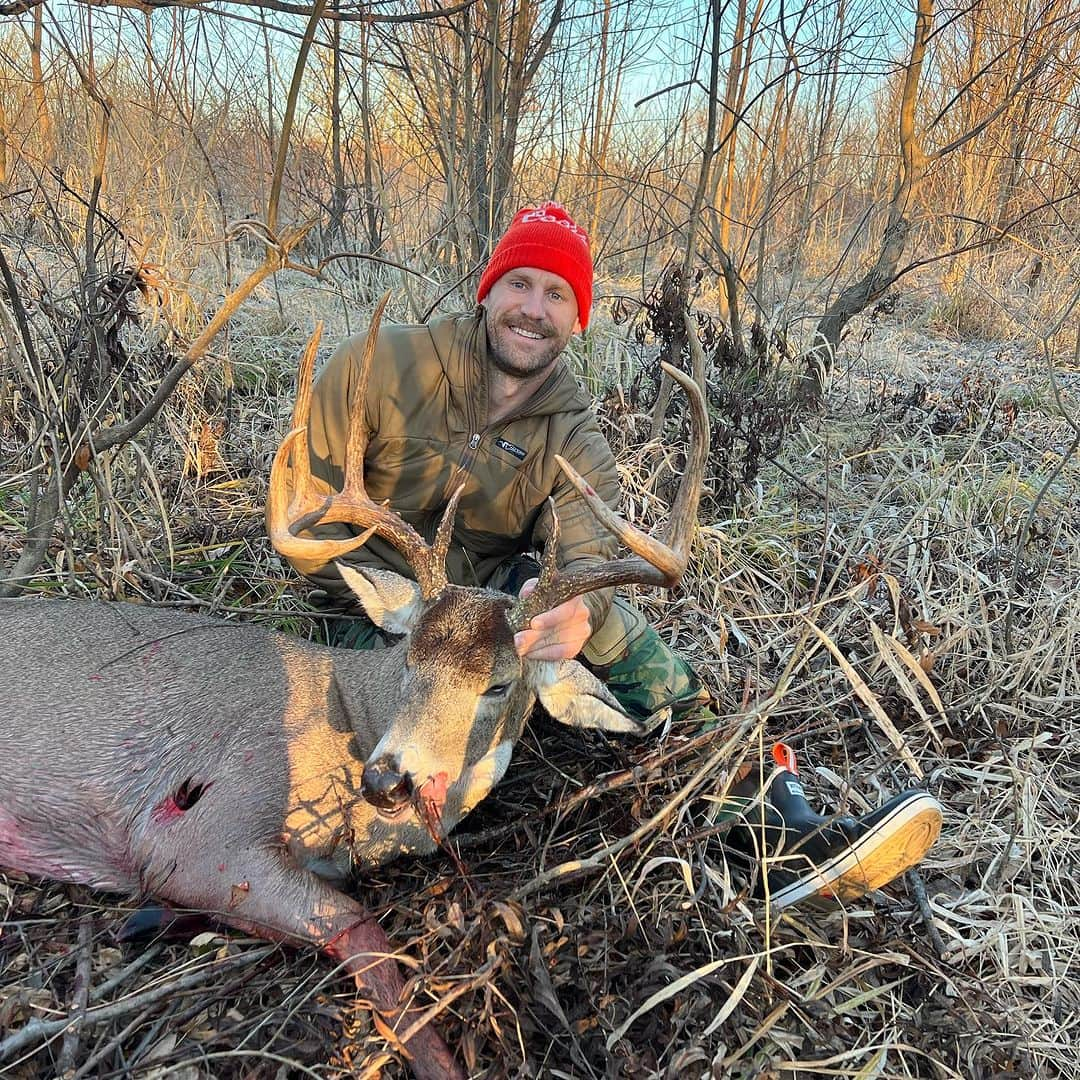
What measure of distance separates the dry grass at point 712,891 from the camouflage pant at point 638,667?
16cm

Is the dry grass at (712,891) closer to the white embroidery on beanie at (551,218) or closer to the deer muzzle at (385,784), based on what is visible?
the deer muzzle at (385,784)

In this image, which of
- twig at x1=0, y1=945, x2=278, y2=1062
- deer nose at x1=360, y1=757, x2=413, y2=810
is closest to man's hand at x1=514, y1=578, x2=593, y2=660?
deer nose at x1=360, y1=757, x2=413, y2=810

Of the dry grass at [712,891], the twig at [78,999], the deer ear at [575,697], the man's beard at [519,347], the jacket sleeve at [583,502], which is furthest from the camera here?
the man's beard at [519,347]

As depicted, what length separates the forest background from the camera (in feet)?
7.45

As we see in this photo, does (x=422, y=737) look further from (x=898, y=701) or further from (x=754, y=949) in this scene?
(x=898, y=701)

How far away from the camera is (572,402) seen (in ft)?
13.3

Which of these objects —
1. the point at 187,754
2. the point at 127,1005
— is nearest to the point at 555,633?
the point at 187,754

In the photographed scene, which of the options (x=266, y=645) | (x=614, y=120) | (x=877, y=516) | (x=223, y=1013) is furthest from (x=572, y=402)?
(x=614, y=120)

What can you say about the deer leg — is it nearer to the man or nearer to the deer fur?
the deer fur

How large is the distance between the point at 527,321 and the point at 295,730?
2.06 metres

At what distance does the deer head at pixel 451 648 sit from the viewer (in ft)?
8.73

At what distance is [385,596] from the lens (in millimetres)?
3229

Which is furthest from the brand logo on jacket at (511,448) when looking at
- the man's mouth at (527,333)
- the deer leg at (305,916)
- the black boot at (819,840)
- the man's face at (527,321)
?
the deer leg at (305,916)

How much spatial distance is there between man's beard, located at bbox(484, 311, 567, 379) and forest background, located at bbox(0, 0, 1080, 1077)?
23.9 inches
